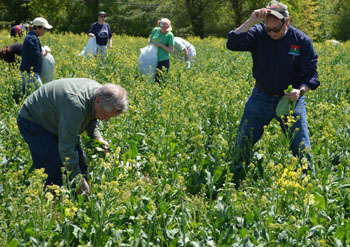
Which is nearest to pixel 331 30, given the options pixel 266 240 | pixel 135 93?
pixel 135 93

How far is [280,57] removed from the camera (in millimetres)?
4820

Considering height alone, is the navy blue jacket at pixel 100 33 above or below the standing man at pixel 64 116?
below

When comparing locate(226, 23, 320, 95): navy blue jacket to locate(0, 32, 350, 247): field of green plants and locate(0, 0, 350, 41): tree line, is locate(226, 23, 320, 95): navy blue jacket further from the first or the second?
locate(0, 0, 350, 41): tree line

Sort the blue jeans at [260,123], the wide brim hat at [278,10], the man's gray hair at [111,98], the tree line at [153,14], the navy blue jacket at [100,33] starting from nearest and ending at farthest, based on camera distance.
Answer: the man's gray hair at [111,98] < the wide brim hat at [278,10] < the blue jeans at [260,123] < the navy blue jacket at [100,33] < the tree line at [153,14]

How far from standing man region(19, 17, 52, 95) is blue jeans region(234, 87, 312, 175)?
148 inches

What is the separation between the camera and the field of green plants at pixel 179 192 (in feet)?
11.3

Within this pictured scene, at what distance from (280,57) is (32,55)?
4.54m

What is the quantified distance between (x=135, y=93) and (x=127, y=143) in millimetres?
1811

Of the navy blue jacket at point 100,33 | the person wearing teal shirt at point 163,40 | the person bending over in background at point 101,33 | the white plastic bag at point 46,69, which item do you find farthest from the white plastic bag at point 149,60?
the navy blue jacket at point 100,33

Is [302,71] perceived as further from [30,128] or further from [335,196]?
[30,128]

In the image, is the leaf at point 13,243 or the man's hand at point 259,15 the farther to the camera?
the man's hand at point 259,15

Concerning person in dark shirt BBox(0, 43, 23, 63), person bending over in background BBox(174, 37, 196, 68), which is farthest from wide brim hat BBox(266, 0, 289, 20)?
person in dark shirt BBox(0, 43, 23, 63)

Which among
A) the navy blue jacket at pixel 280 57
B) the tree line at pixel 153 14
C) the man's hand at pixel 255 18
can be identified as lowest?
the tree line at pixel 153 14

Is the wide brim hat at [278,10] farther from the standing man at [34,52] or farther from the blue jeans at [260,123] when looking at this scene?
the standing man at [34,52]
